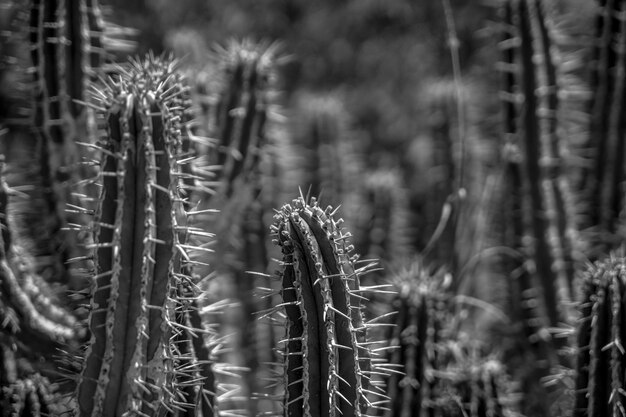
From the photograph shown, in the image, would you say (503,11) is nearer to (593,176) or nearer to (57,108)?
(593,176)

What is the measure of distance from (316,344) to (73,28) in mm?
1575

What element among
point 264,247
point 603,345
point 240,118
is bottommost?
point 603,345

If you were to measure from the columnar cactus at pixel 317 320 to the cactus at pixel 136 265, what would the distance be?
0.93ft

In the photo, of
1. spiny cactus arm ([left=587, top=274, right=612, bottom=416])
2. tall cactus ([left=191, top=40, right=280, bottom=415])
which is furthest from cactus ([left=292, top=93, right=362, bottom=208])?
spiny cactus arm ([left=587, top=274, right=612, bottom=416])

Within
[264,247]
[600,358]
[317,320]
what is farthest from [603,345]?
[264,247]

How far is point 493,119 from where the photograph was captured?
150 inches

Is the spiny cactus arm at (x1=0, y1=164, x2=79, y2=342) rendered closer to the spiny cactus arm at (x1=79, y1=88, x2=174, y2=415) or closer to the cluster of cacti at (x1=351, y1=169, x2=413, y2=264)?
the spiny cactus arm at (x1=79, y1=88, x2=174, y2=415)

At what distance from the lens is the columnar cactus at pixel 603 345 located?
2.42m

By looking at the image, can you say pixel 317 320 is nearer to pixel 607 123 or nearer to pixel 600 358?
pixel 600 358

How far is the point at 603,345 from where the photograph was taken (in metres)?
2.46

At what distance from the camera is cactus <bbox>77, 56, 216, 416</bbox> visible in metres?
2.08

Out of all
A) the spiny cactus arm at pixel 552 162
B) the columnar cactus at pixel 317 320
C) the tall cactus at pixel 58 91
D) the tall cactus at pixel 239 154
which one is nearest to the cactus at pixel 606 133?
the spiny cactus arm at pixel 552 162

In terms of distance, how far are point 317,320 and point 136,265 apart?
495 mm

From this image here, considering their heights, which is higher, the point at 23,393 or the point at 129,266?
the point at 129,266
